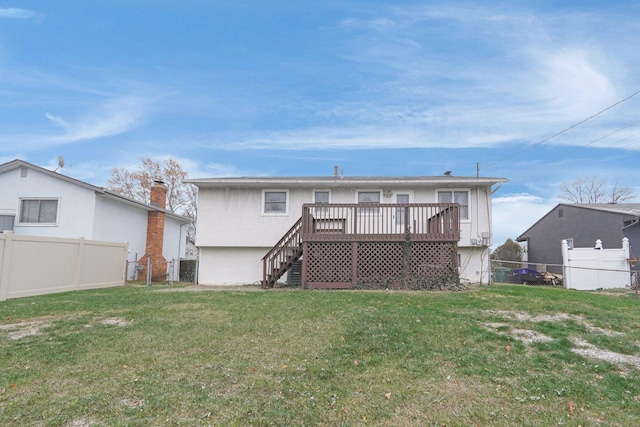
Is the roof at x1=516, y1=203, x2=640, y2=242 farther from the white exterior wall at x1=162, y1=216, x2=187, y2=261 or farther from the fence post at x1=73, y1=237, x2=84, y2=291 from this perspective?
the fence post at x1=73, y1=237, x2=84, y2=291

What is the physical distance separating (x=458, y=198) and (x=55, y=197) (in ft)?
52.8

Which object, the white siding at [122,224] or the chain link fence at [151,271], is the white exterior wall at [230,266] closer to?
the chain link fence at [151,271]

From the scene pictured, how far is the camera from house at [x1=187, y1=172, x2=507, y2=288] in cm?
1230

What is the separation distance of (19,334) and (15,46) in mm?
11508

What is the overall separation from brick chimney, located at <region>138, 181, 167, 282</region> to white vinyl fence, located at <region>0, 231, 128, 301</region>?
263cm

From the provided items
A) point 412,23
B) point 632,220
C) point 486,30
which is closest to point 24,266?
point 412,23

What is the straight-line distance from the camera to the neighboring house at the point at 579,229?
64.8ft

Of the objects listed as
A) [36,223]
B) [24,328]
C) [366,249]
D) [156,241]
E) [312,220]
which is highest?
[312,220]

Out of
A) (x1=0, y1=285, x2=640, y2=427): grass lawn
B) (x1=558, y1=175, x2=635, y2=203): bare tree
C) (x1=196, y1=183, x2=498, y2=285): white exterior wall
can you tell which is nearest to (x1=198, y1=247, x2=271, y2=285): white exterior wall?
(x1=196, y1=183, x2=498, y2=285): white exterior wall

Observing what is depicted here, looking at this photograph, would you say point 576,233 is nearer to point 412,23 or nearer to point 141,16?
point 412,23

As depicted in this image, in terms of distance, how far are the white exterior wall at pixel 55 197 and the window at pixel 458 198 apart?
1392cm

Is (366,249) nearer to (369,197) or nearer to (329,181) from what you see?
(369,197)

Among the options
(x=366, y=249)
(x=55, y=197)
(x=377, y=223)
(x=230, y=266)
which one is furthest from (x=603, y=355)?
(x=55, y=197)

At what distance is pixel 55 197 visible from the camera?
1498 centimetres
